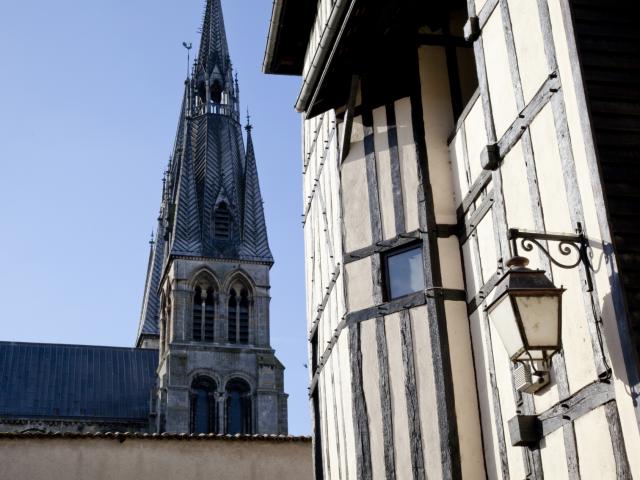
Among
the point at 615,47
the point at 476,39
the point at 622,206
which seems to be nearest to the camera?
the point at 622,206

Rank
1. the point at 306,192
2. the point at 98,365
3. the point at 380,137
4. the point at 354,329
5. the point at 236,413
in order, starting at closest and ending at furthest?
the point at 354,329 → the point at 380,137 → the point at 306,192 → the point at 236,413 → the point at 98,365

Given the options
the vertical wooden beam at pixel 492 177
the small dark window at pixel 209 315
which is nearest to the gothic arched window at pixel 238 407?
the small dark window at pixel 209 315

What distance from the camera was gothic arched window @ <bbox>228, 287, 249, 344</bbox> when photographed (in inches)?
1815

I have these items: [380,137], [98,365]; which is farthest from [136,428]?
[380,137]

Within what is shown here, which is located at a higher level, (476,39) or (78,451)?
(476,39)

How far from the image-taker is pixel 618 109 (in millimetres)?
5828

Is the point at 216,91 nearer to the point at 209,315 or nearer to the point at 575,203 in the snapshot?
the point at 209,315

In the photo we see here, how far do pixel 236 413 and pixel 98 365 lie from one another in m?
8.75

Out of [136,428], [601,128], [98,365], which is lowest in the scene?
[601,128]

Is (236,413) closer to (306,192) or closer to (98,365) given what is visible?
(98,365)

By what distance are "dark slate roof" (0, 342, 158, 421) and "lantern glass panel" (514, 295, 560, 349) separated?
43.0m

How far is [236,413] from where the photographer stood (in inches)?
1740

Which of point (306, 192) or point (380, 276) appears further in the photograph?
point (306, 192)

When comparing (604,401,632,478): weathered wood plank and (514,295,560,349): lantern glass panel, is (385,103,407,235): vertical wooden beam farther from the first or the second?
(604,401,632,478): weathered wood plank
